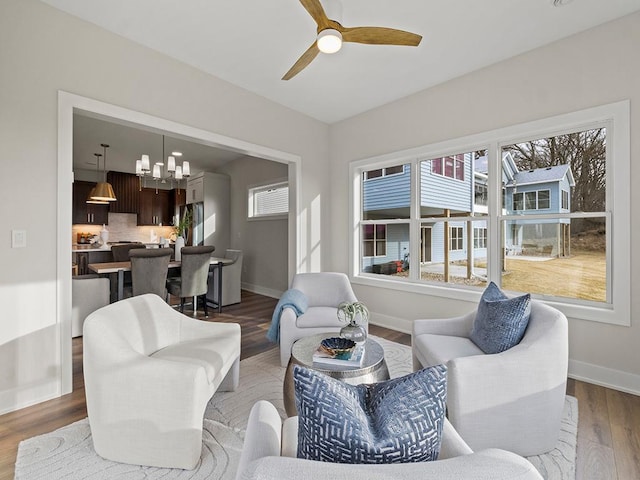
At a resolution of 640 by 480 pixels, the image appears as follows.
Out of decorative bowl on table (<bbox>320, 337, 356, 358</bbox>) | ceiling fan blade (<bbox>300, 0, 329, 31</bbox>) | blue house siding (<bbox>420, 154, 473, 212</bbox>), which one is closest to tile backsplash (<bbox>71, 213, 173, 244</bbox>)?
blue house siding (<bbox>420, 154, 473, 212</bbox>)

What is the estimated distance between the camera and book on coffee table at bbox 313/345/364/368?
186 centimetres

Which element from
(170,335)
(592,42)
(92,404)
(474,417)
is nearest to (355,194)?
(592,42)

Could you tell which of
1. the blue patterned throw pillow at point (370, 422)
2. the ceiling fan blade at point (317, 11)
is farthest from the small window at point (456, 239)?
the blue patterned throw pillow at point (370, 422)

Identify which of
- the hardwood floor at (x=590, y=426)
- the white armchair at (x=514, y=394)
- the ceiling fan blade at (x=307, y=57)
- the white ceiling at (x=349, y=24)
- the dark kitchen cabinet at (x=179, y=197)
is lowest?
the hardwood floor at (x=590, y=426)

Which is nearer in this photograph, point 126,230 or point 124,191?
point 124,191

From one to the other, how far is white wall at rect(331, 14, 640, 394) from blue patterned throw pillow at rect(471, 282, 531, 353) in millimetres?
1266

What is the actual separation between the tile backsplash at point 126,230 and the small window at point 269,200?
387cm

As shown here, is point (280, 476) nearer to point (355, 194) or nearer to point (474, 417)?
point (474, 417)

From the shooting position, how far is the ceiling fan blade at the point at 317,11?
185cm

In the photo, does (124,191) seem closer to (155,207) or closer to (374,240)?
(155,207)

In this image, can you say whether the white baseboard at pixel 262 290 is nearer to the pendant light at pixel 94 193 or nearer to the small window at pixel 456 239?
the small window at pixel 456 239

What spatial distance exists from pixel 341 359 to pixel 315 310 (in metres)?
1.33

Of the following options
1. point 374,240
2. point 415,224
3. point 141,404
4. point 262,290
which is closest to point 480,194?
point 415,224

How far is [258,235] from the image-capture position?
254 inches
